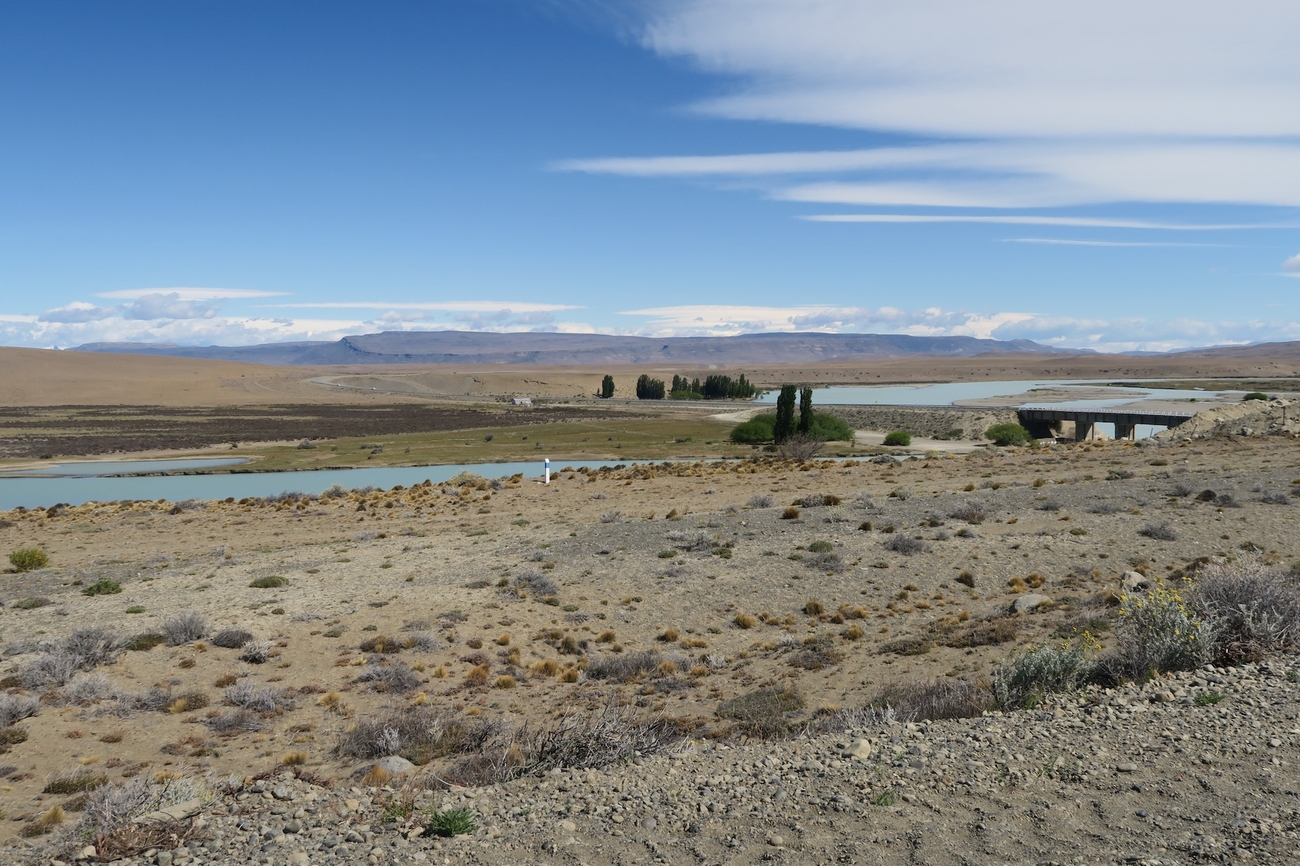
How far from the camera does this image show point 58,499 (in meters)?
45.8

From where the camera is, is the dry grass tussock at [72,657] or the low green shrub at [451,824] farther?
the dry grass tussock at [72,657]

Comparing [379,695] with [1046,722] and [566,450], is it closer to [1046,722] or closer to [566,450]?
[1046,722]

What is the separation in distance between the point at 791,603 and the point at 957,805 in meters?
10.2

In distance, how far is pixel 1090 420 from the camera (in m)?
72.9

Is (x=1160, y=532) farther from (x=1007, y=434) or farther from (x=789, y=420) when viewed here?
(x=1007, y=434)

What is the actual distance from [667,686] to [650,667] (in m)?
1.00

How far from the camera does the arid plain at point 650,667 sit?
6.20 m

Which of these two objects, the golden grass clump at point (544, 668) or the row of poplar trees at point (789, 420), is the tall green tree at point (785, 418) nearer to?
the row of poplar trees at point (789, 420)

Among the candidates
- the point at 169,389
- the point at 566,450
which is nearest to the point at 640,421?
the point at 566,450

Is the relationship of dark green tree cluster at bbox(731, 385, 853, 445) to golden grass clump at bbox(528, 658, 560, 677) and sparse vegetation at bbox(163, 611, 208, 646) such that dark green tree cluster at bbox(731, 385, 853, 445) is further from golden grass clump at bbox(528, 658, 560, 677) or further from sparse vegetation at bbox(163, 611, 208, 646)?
sparse vegetation at bbox(163, 611, 208, 646)

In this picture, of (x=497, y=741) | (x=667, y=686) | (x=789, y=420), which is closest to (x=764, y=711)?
(x=667, y=686)

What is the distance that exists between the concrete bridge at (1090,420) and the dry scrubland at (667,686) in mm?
43372

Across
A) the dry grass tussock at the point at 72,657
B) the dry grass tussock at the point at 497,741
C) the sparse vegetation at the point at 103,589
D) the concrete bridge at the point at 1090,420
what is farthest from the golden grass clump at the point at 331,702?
the concrete bridge at the point at 1090,420

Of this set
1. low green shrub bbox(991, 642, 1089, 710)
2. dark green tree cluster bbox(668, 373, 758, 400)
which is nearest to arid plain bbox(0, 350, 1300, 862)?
low green shrub bbox(991, 642, 1089, 710)
